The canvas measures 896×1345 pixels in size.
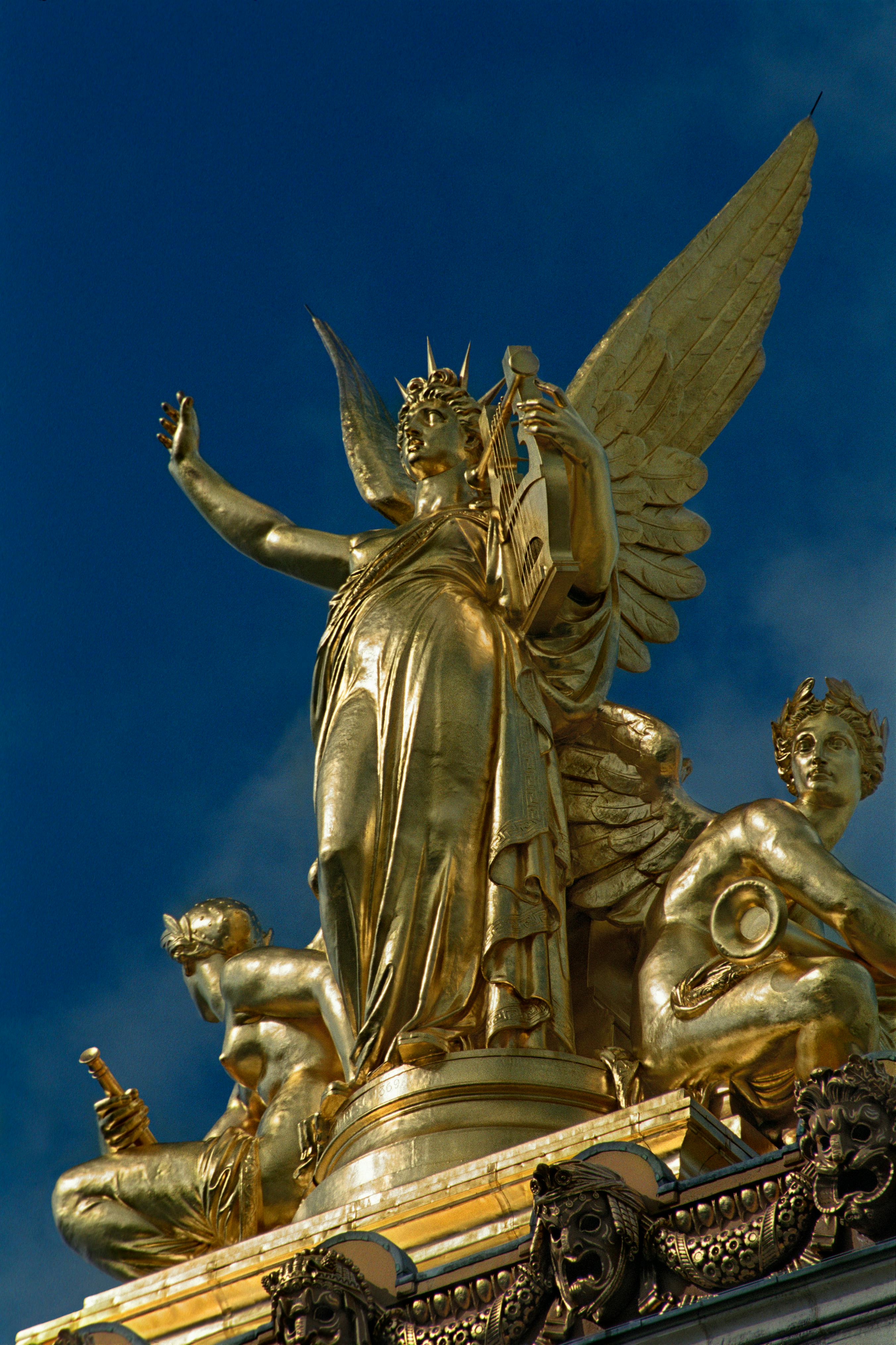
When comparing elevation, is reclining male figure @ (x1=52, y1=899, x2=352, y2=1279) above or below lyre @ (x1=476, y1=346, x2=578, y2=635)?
below

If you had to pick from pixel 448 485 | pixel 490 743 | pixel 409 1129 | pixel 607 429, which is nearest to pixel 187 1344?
pixel 409 1129

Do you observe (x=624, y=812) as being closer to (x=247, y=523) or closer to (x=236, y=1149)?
(x=236, y=1149)

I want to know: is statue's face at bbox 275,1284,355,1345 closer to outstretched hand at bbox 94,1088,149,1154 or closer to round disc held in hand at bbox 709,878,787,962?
round disc held in hand at bbox 709,878,787,962

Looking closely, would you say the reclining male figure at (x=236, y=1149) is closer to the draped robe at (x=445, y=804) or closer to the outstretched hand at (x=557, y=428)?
the draped robe at (x=445, y=804)

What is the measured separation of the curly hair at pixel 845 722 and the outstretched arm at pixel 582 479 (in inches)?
43.2

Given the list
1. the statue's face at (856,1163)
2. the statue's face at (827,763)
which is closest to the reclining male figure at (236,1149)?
the statue's face at (827,763)

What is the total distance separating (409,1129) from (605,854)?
1.91 metres

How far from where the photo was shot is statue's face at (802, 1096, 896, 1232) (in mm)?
5781

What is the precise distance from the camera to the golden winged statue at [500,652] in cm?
906

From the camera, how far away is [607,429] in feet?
37.8

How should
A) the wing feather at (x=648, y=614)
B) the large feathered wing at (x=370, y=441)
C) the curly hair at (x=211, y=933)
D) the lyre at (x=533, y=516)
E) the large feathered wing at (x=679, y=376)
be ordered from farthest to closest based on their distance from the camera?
the large feathered wing at (x=370, y=441), the large feathered wing at (x=679, y=376), the wing feather at (x=648, y=614), the curly hair at (x=211, y=933), the lyre at (x=533, y=516)

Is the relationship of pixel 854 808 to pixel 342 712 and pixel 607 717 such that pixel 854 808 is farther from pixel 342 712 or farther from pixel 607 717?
pixel 342 712

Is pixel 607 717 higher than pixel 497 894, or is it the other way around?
pixel 607 717

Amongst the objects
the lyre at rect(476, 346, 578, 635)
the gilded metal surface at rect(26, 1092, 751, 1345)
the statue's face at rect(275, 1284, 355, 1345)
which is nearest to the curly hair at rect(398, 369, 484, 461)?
the lyre at rect(476, 346, 578, 635)
